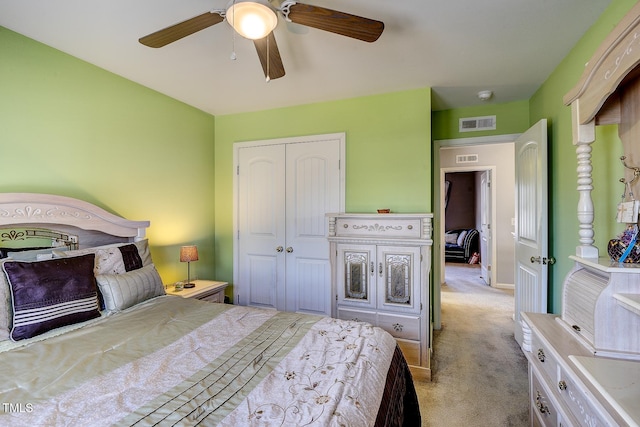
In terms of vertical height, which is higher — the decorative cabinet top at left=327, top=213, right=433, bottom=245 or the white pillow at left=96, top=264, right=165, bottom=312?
the decorative cabinet top at left=327, top=213, right=433, bottom=245

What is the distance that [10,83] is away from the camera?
1914 millimetres

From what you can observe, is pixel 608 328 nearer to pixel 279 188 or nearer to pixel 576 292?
pixel 576 292

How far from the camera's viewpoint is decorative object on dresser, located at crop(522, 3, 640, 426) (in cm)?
98

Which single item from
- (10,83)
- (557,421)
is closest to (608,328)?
(557,421)

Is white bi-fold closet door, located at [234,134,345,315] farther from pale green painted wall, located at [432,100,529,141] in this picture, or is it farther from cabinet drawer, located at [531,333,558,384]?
cabinet drawer, located at [531,333,558,384]

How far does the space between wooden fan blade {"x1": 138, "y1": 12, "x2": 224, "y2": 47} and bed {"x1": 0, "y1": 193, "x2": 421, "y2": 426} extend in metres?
1.30

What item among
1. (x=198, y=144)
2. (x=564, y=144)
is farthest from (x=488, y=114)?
(x=198, y=144)

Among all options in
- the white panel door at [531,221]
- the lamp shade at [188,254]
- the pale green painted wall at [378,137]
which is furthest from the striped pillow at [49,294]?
the white panel door at [531,221]

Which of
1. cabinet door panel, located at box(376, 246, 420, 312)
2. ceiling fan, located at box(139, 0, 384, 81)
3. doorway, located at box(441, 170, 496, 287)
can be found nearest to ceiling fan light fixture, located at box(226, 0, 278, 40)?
ceiling fan, located at box(139, 0, 384, 81)

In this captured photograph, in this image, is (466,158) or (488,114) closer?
(488,114)

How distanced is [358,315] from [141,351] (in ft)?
5.73

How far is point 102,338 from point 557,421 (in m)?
2.14

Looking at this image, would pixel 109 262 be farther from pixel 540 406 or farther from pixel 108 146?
pixel 540 406

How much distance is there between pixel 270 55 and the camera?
177cm
